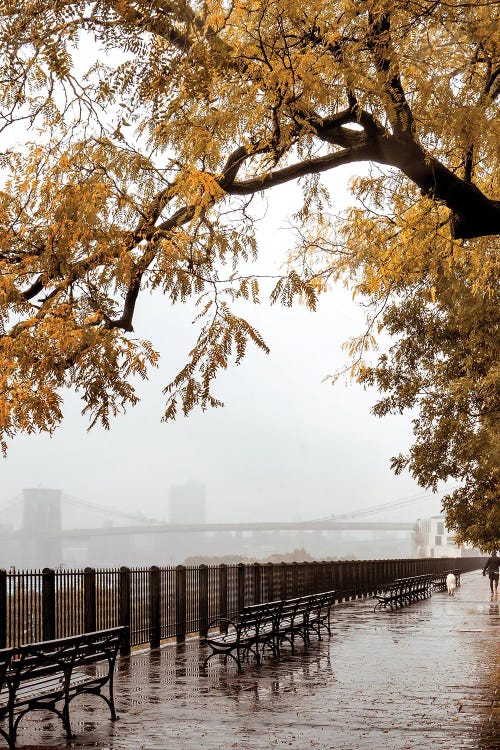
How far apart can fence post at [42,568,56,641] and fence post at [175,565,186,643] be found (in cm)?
533

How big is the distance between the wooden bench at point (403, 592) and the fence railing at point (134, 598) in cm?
396

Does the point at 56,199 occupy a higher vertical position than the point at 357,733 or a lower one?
higher

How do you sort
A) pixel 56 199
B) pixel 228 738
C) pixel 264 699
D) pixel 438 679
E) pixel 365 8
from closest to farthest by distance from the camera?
pixel 365 8 < pixel 56 199 < pixel 228 738 < pixel 264 699 < pixel 438 679

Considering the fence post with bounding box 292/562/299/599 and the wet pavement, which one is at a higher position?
the fence post with bounding box 292/562/299/599

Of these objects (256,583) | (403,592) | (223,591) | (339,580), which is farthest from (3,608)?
(339,580)

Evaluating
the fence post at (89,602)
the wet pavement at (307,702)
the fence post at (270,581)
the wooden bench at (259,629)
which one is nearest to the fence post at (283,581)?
the fence post at (270,581)

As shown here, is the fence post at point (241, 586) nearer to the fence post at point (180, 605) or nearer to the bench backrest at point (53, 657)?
the fence post at point (180, 605)

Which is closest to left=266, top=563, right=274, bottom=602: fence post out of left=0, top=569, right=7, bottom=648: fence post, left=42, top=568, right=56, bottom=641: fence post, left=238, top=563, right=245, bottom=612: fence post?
left=238, top=563, right=245, bottom=612: fence post

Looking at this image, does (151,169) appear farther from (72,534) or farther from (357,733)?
(72,534)

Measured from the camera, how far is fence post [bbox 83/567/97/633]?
1753 centimetres

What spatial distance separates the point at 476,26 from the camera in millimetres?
8641

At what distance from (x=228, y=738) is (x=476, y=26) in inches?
263

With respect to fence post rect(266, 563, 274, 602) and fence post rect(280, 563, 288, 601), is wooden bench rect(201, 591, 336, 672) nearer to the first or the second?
fence post rect(266, 563, 274, 602)

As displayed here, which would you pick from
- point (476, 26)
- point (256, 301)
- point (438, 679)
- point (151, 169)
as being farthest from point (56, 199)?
point (438, 679)
